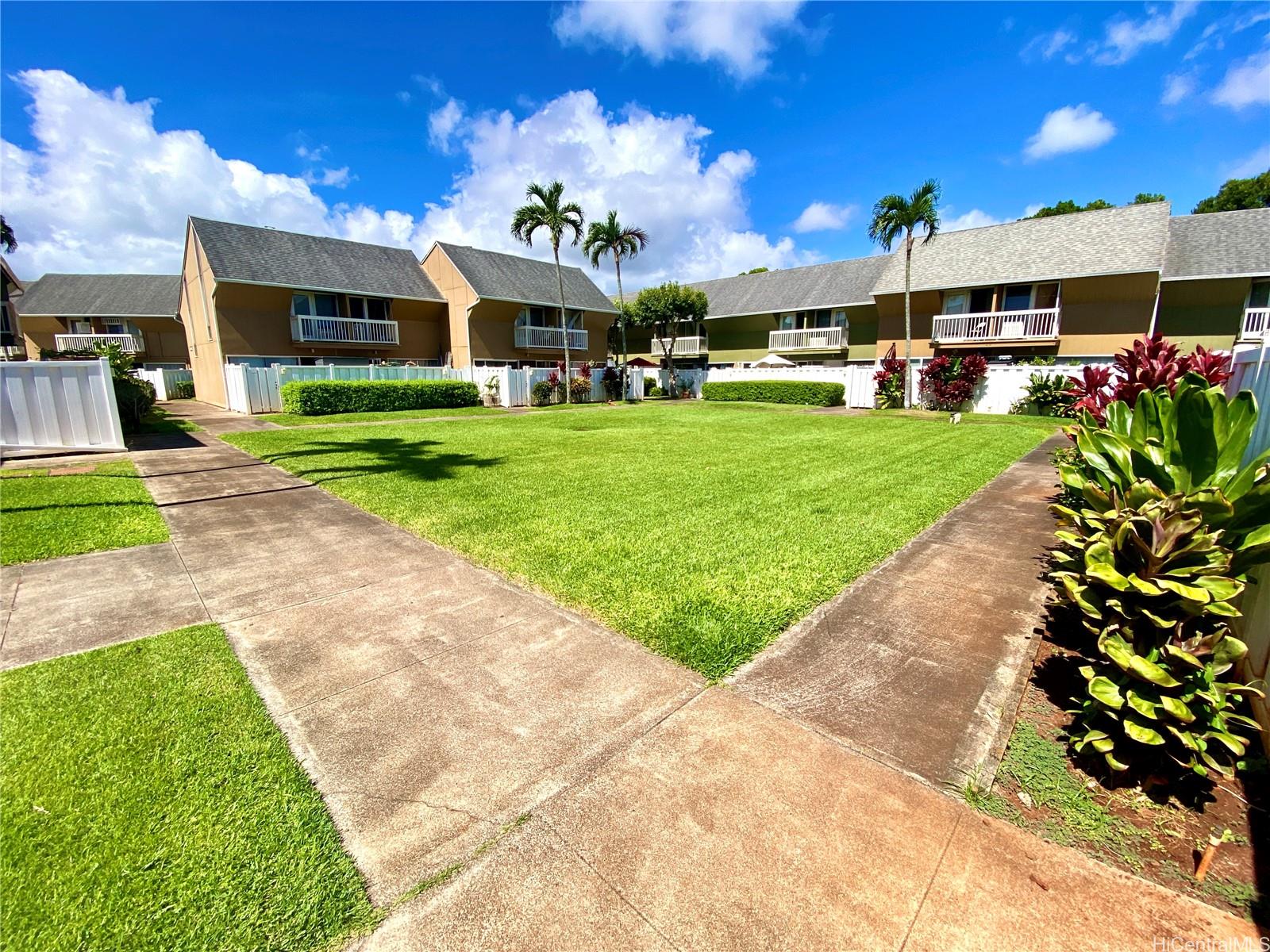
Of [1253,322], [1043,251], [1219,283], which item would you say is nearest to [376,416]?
[1043,251]

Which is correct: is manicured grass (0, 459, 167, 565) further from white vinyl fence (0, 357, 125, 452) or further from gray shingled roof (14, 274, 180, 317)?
gray shingled roof (14, 274, 180, 317)

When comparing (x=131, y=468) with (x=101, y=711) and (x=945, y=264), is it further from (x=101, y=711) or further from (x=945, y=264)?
(x=945, y=264)

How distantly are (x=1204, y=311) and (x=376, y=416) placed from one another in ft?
106

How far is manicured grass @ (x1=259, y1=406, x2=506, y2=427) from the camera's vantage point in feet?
57.5

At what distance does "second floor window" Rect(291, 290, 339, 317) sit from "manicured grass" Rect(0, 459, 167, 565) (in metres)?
18.4

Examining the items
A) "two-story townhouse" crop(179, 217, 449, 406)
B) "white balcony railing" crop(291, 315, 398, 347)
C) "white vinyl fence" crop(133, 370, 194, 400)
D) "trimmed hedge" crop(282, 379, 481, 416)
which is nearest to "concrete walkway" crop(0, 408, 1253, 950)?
"trimmed hedge" crop(282, 379, 481, 416)

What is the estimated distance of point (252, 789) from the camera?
2422 millimetres

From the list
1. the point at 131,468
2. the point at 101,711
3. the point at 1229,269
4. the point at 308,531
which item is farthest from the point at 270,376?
the point at 1229,269

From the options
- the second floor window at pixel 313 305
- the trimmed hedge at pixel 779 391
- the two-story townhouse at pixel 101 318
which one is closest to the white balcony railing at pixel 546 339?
the trimmed hedge at pixel 779 391

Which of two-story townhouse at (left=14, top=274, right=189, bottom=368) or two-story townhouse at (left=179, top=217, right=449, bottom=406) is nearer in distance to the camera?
two-story townhouse at (left=179, top=217, right=449, bottom=406)

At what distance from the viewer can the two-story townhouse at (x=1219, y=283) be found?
2067cm

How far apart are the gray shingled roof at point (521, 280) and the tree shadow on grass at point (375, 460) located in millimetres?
16854

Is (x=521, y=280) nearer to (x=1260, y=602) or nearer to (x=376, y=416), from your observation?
(x=376, y=416)

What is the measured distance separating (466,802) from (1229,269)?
31022mm
